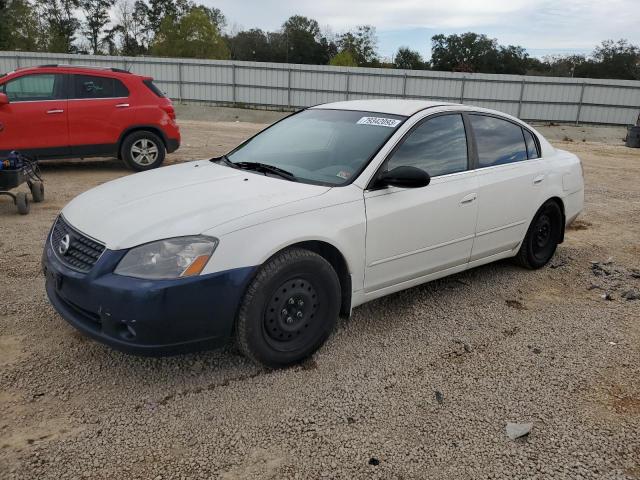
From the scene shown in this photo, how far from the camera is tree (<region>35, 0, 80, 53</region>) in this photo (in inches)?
1859

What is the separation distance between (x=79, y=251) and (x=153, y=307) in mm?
664

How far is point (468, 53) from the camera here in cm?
6322

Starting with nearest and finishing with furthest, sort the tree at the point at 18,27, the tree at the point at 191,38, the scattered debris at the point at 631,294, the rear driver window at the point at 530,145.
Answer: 1. the scattered debris at the point at 631,294
2. the rear driver window at the point at 530,145
3. the tree at the point at 18,27
4. the tree at the point at 191,38

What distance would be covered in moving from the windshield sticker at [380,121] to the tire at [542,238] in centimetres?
190

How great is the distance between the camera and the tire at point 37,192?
7143mm

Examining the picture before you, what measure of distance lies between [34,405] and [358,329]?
2.11 m

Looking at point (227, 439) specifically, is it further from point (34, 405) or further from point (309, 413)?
point (34, 405)

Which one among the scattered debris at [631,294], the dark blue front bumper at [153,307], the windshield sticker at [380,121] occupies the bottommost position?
the scattered debris at [631,294]

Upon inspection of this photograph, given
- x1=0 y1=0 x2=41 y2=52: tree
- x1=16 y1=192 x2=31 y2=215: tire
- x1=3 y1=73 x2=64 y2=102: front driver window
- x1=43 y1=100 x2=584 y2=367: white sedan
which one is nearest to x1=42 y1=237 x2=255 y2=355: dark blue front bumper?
x1=43 y1=100 x2=584 y2=367: white sedan

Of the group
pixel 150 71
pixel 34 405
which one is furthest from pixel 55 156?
pixel 150 71

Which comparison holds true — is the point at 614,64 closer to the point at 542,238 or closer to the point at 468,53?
the point at 468,53

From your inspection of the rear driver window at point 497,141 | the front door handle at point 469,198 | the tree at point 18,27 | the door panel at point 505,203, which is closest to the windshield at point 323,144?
the front door handle at point 469,198

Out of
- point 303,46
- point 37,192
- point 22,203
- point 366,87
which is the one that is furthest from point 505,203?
point 303,46

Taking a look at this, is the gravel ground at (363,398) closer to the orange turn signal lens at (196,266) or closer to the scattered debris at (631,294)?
the scattered debris at (631,294)
